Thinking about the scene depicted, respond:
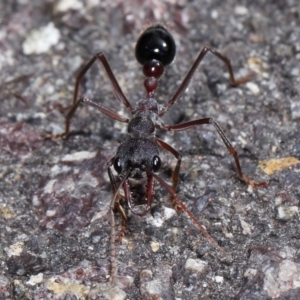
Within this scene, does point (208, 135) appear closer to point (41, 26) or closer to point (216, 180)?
point (216, 180)

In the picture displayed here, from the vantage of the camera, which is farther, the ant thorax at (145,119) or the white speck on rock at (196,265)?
the ant thorax at (145,119)

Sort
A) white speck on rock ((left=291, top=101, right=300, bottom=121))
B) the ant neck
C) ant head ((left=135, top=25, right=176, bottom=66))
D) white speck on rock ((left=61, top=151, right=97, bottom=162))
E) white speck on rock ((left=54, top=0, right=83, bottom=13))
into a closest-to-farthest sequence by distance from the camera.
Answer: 1. white speck on rock ((left=61, top=151, right=97, bottom=162))
2. white speck on rock ((left=291, top=101, right=300, bottom=121))
3. the ant neck
4. ant head ((left=135, top=25, right=176, bottom=66))
5. white speck on rock ((left=54, top=0, right=83, bottom=13))

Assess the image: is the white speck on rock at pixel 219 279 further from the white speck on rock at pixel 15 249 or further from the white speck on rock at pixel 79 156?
the white speck on rock at pixel 79 156

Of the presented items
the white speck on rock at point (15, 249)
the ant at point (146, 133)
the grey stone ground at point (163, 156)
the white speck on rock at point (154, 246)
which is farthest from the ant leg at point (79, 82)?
the white speck on rock at point (154, 246)

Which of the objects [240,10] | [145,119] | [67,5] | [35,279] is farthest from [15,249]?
[240,10]

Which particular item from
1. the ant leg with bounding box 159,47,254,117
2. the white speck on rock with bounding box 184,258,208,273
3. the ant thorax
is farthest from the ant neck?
the white speck on rock with bounding box 184,258,208,273

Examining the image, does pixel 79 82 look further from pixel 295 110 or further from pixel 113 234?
pixel 295 110

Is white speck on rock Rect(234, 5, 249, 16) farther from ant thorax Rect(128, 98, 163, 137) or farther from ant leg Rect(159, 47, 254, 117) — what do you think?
ant thorax Rect(128, 98, 163, 137)
